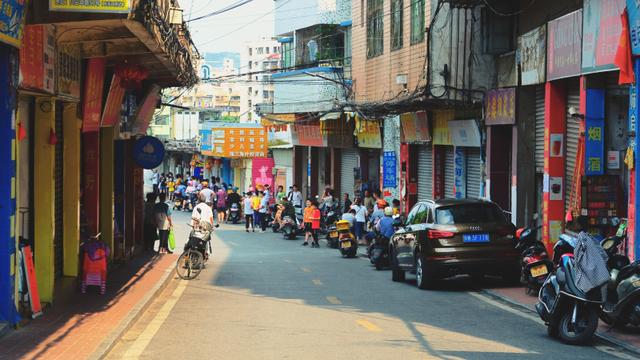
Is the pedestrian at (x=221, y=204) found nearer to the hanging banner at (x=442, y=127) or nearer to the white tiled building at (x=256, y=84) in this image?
the hanging banner at (x=442, y=127)

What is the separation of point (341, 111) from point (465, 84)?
462 inches

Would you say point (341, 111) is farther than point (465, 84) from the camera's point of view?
Answer: Yes

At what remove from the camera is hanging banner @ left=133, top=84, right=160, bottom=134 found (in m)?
25.9

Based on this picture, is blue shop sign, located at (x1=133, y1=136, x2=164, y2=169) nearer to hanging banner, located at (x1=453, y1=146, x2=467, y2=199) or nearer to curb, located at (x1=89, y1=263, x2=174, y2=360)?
curb, located at (x1=89, y1=263, x2=174, y2=360)

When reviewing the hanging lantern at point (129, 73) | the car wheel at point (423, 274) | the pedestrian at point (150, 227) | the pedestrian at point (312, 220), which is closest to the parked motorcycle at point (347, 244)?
the pedestrian at point (150, 227)

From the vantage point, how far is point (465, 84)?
92.0ft

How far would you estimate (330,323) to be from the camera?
14.6 metres

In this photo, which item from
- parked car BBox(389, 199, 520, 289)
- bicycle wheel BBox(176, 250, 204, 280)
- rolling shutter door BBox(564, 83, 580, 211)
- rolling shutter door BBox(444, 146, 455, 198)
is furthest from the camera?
rolling shutter door BBox(444, 146, 455, 198)

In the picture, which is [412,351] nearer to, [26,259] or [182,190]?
[26,259]

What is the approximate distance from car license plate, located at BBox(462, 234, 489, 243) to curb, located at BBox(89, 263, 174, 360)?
5.59 metres

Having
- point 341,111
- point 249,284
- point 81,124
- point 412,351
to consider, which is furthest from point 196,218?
point 341,111

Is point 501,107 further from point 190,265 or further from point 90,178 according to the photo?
point 90,178

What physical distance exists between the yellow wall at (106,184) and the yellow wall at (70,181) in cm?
417

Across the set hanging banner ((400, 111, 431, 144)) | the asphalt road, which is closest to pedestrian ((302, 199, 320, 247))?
hanging banner ((400, 111, 431, 144))
